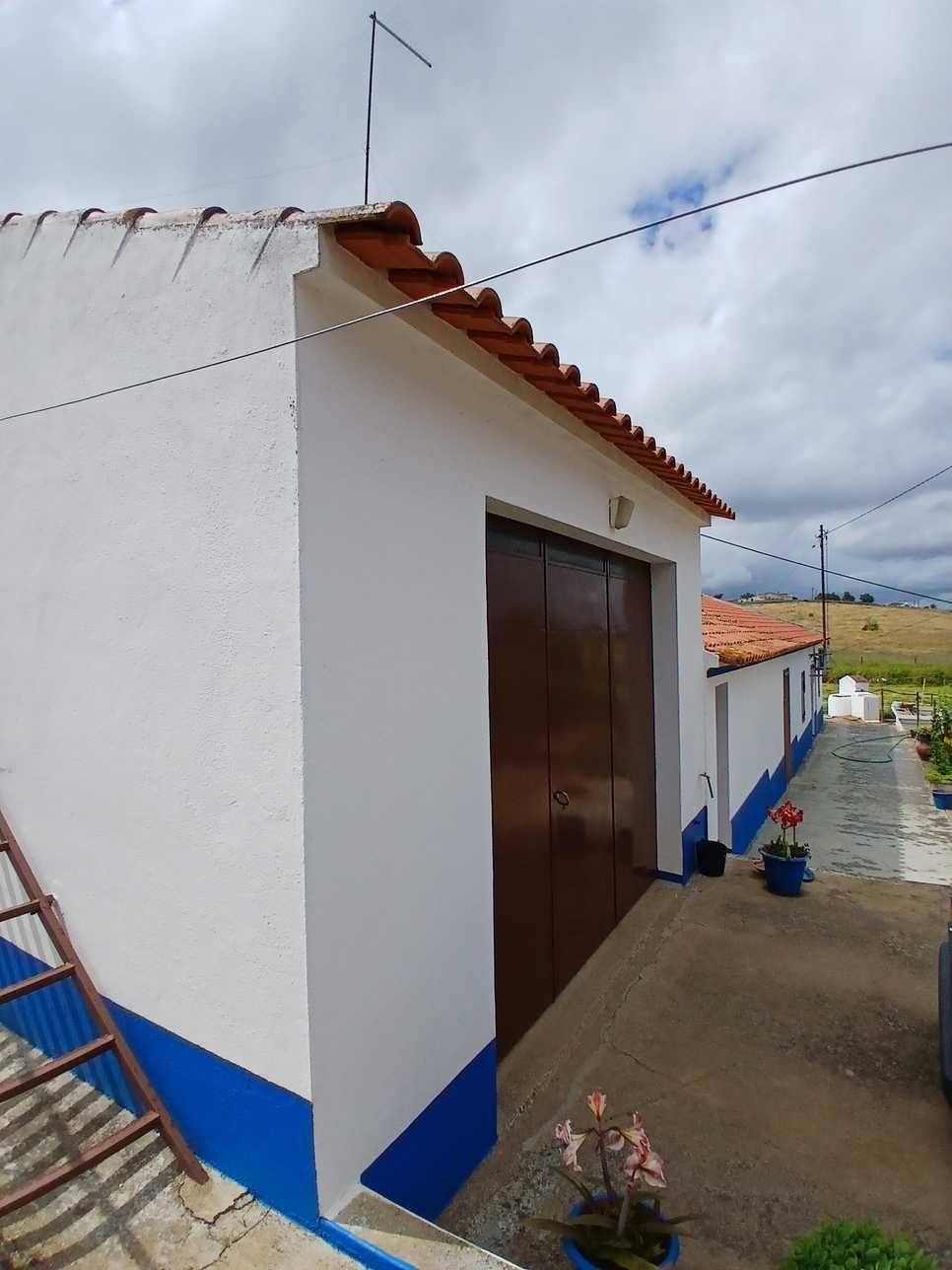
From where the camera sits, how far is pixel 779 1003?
477cm

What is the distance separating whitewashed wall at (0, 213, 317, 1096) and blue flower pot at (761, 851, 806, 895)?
Result: 18.8ft

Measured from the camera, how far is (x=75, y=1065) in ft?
9.22

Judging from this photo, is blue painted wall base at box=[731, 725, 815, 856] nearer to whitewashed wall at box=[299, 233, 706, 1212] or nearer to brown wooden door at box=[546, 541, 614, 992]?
brown wooden door at box=[546, 541, 614, 992]

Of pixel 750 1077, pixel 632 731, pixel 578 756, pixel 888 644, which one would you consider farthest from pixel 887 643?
pixel 750 1077

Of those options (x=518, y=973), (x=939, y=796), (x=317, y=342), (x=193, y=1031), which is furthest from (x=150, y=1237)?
(x=939, y=796)

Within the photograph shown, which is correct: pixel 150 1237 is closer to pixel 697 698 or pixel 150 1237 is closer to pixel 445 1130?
pixel 445 1130

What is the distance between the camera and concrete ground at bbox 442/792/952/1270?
9.98ft

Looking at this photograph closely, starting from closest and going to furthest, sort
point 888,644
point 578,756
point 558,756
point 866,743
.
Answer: point 558,756 < point 578,756 < point 866,743 < point 888,644

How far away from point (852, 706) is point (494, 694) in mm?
31464

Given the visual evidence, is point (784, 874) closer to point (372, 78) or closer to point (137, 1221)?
point (137, 1221)

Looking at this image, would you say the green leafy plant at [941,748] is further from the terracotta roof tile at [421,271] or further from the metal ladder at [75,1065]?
the metal ladder at [75,1065]

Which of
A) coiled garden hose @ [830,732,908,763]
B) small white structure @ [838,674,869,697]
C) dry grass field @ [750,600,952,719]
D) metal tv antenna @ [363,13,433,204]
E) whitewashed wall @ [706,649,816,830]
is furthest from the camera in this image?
dry grass field @ [750,600,952,719]

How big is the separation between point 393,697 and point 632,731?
4001 mm

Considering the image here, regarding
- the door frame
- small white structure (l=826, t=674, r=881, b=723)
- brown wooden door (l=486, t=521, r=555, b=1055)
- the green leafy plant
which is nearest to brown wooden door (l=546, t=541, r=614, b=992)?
brown wooden door (l=486, t=521, r=555, b=1055)
